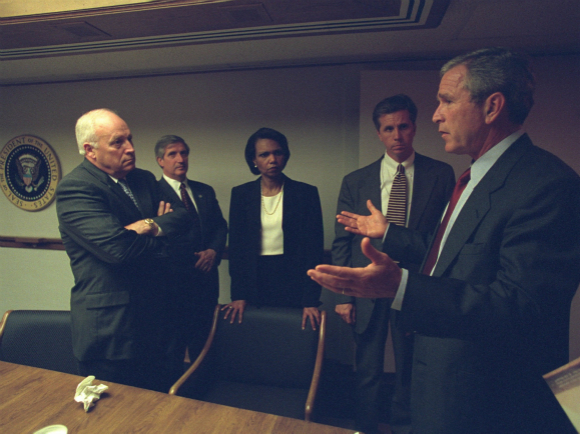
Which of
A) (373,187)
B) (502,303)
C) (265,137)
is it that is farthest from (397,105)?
(502,303)

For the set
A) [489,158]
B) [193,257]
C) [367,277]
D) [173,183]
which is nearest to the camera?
[367,277]

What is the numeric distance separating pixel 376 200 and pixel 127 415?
1.62 meters

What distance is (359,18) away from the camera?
7.61 ft

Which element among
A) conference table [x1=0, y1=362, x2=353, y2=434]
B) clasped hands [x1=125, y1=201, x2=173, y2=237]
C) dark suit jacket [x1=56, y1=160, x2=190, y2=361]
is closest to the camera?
conference table [x1=0, y1=362, x2=353, y2=434]

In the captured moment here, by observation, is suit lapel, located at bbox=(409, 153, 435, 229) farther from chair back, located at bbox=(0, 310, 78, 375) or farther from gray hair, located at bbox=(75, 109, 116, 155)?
chair back, located at bbox=(0, 310, 78, 375)

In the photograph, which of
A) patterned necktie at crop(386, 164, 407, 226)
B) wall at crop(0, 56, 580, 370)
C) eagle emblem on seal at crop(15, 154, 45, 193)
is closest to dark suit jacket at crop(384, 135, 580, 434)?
patterned necktie at crop(386, 164, 407, 226)

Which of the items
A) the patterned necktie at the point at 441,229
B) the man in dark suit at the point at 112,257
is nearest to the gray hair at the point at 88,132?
the man in dark suit at the point at 112,257

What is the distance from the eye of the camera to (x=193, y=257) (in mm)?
2549

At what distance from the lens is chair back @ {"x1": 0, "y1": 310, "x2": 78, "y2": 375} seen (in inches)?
69.2

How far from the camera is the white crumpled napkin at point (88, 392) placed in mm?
1146

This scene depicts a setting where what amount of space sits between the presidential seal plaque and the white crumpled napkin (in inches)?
140

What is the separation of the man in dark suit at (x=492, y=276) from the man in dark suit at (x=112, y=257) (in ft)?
3.94

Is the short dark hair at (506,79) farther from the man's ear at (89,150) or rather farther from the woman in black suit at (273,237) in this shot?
the man's ear at (89,150)

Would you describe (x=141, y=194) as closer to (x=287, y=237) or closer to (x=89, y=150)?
(x=89, y=150)
